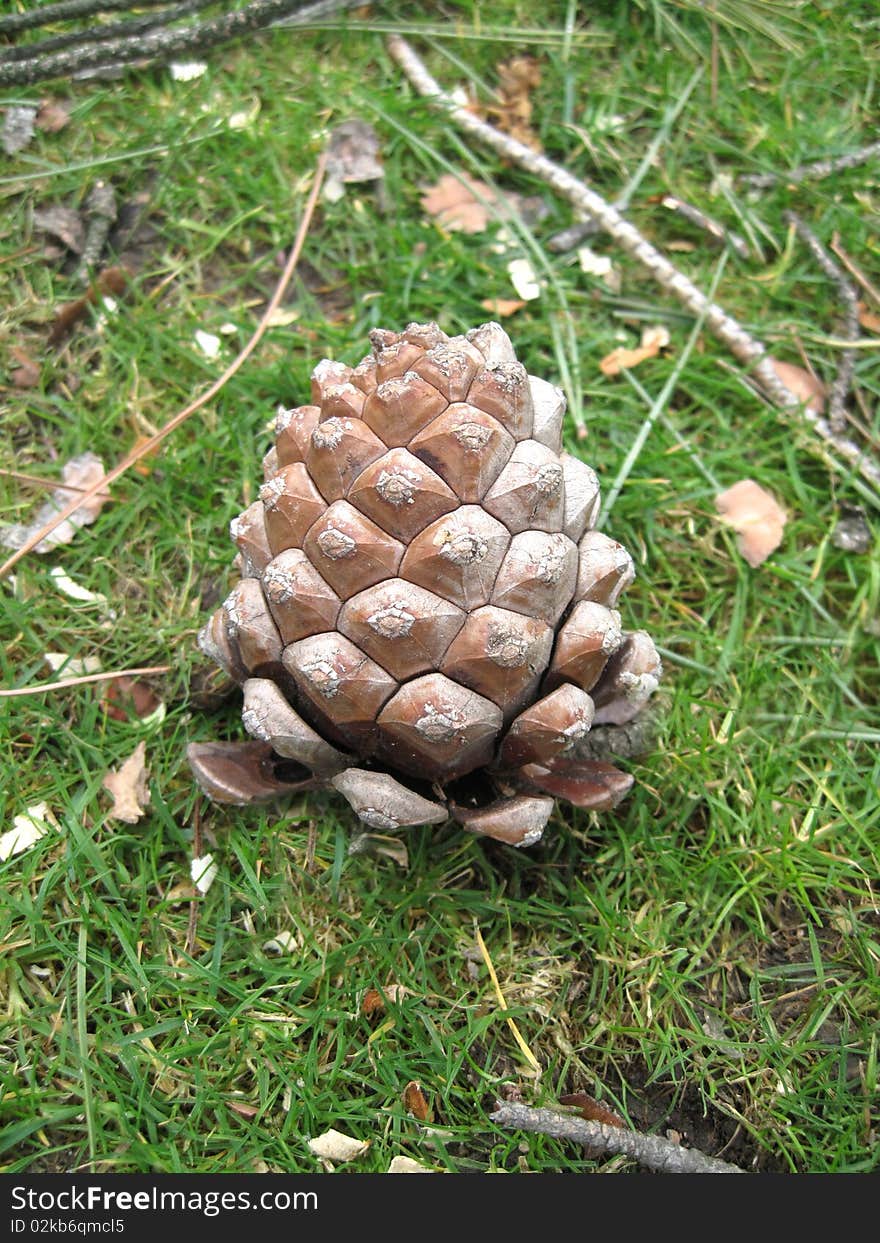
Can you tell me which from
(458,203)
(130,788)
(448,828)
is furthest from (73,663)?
(458,203)

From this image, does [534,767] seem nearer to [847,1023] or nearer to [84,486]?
[847,1023]

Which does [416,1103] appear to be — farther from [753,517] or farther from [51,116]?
[51,116]

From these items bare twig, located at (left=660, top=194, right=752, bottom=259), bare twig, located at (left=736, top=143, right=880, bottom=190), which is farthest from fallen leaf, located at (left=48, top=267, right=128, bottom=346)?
bare twig, located at (left=736, top=143, right=880, bottom=190)

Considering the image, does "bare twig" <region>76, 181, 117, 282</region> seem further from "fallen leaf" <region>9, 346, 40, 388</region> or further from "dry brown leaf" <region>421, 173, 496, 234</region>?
"dry brown leaf" <region>421, 173, 496, 234</region>

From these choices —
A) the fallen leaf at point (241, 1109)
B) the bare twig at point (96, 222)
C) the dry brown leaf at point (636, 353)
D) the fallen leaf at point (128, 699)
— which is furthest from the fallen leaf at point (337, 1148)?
the bare twig at point (96, 222)

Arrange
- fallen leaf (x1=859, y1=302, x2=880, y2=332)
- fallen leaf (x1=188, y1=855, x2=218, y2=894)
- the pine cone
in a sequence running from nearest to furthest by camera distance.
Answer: the pine cone, fallen leaf (x1=188, y1=855, x2=218, y2=894), fallen leaf (x1=859, y1=302, x2=880, y2=332)

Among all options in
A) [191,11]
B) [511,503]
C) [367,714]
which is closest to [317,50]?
[191,11]

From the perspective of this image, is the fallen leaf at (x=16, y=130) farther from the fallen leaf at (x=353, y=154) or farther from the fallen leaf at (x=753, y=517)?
the fallen leaf at (x=753, y=517)
